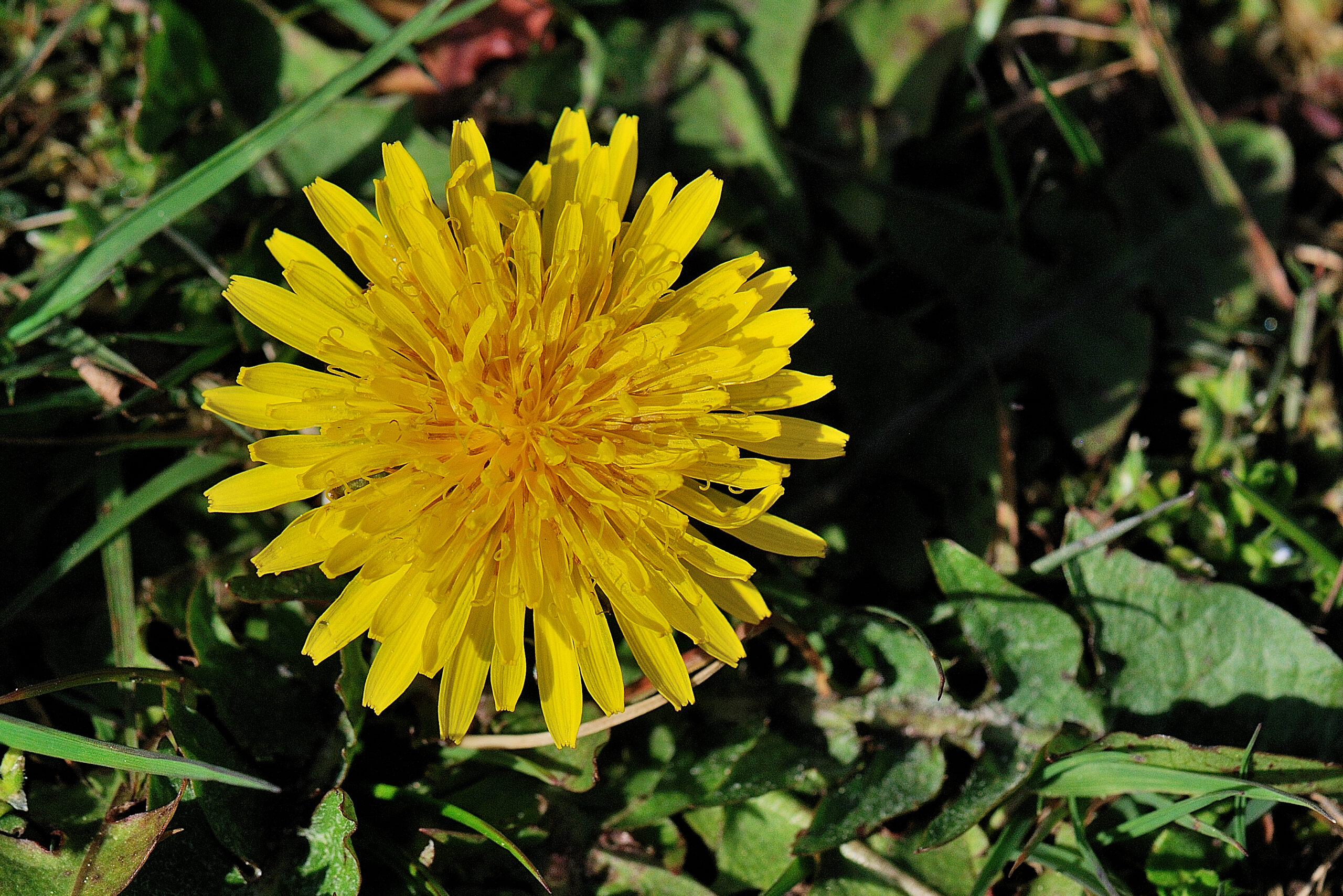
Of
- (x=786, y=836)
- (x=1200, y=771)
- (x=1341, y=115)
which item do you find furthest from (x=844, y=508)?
(x=1341, y=115)

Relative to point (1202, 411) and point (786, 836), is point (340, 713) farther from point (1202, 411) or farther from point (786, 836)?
point (1202, 411)

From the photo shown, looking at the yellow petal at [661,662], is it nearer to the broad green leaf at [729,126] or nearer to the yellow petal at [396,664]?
the yellow petal at [396,664]

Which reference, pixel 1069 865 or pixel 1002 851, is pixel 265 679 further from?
pixel 1069 865

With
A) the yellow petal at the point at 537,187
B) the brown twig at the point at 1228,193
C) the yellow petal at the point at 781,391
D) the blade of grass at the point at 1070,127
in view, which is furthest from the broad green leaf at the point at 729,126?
the brown twig at the point at 1228,193

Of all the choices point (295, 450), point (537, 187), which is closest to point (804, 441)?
point (537, 187)

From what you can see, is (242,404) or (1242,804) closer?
(242,404)

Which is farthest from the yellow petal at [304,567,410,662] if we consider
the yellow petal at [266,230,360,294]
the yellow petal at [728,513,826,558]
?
the yellow petal at [728,513,826,558]
